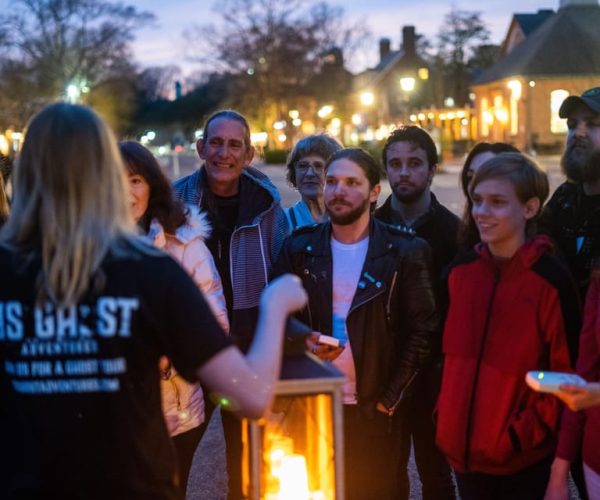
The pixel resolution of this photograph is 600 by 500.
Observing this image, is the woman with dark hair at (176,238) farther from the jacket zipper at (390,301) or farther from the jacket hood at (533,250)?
the jacket hood at (533,250)

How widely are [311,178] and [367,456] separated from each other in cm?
191

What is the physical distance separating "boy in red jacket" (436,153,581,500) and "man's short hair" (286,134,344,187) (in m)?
1.89

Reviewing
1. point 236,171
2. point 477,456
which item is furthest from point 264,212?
point 477,456

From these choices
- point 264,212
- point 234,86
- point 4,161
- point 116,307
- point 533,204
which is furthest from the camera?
point 234,86

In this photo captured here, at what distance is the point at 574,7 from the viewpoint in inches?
1837

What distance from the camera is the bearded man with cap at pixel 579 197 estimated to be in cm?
326

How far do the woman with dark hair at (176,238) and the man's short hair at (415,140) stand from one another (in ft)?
4.36

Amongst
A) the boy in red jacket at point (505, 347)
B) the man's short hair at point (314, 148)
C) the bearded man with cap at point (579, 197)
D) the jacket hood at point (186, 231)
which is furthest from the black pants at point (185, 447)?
the man's short hair at point (314, 148)

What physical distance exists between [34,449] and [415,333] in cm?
191

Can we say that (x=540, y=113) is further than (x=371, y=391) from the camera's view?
Yes

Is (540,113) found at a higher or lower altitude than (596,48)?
lower

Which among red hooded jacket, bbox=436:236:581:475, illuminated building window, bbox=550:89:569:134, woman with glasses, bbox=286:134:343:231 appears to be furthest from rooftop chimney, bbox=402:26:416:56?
red hooded jacket, bbox=436:236:581:475

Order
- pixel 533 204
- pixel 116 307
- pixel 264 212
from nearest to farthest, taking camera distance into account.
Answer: pixel 116 307
pixel 533 204
pixel 264 212

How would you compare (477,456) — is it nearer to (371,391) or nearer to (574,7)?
(371,391)
